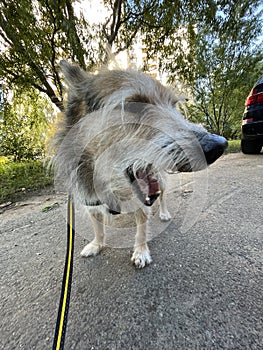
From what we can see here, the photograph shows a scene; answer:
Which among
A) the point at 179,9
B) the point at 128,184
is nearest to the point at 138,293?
the point at 128,184

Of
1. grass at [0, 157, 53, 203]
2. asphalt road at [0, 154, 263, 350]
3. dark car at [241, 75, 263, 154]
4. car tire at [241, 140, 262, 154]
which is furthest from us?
car tire at [241, 140, 262, 154]

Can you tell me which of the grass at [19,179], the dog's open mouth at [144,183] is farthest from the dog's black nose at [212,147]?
the grass at [19,179]

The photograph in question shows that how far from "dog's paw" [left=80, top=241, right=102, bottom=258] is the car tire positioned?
5585 mm

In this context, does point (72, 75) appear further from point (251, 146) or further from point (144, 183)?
point (251, 146)

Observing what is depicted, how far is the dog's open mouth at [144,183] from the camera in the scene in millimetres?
1551

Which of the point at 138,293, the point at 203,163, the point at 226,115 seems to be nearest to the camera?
the point at 203,163

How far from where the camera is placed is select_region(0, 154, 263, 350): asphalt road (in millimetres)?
1148

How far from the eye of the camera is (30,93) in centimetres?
596

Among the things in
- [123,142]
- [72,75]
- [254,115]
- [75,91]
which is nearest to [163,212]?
[123,142]

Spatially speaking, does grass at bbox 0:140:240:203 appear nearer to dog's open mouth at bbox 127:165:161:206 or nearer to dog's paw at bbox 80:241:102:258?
dog's paw at bbox 80:241:102:258

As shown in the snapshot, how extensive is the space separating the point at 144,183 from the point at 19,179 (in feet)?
13.3

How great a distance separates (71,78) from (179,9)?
6.34 metres

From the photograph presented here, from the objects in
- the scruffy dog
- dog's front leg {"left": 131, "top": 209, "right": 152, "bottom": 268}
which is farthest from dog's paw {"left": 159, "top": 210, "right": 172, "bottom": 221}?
the scruffy dog

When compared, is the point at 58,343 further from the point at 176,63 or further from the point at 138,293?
the point at 176,63
